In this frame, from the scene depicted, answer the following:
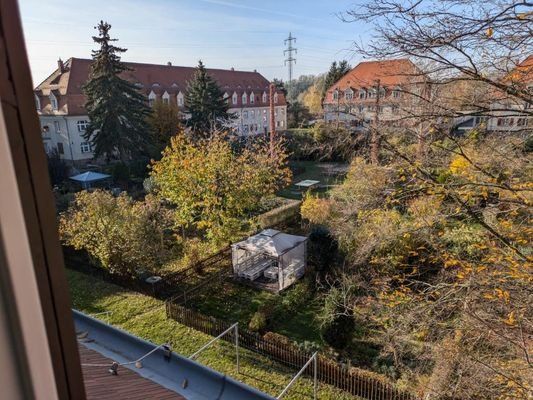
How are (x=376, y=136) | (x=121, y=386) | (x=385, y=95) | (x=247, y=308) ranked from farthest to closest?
1. (x=247, y=308)
2. (x=385, y=95)
3. (x=376, y=136)
4. (x=121, y=386)

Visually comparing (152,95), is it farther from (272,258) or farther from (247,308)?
(247,308)

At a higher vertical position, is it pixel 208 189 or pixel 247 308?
pixel 208 189

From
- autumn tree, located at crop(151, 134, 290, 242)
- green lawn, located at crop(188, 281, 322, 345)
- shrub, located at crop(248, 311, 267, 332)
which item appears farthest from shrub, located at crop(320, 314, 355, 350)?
autumn tree, located at crop(151, 134, 290, 242)

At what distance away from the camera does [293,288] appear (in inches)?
399

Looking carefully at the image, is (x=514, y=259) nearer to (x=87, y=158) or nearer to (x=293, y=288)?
(x=293, y=288)

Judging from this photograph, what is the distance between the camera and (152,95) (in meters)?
30.0

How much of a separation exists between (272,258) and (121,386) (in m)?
8.51

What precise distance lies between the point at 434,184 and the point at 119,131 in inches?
787

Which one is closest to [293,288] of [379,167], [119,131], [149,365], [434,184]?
[379,167]

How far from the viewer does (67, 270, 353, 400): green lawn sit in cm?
667

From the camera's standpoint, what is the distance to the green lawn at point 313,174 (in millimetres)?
20164

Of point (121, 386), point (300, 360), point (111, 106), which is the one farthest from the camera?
point (111, 106)

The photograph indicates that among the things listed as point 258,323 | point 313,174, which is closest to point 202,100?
point 313,174

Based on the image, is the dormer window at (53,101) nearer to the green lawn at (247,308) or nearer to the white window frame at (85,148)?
the white window frame at (85,148)
